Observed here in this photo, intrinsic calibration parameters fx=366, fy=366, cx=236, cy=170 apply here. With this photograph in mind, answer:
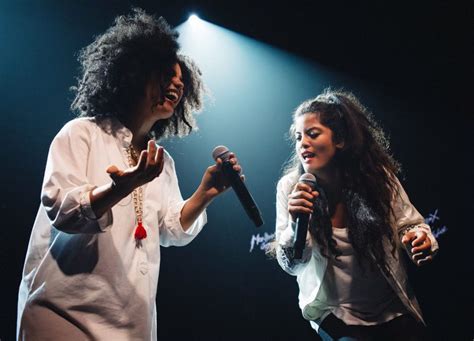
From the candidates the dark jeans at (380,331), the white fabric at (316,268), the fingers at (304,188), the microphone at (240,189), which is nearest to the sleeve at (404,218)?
the white fabric at (316,268)

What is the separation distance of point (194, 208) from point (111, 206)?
0.58m

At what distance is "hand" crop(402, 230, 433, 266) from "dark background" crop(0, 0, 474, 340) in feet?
5.23

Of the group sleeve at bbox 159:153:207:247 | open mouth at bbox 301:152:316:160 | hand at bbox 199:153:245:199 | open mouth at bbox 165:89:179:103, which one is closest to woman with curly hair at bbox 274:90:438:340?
open mouth at bbox 301:152:316:160

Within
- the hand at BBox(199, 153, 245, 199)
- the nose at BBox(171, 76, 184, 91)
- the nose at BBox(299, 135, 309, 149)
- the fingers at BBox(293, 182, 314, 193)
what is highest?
the nose at BBox(171, 76, 184, 91)

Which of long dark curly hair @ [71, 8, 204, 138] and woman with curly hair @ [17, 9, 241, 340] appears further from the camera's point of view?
long dark curly hair @ [71, 8, 204, 138]

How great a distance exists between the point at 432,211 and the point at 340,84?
4.83 ft

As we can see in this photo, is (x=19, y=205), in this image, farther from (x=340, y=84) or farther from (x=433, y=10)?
(x=433, y=10)

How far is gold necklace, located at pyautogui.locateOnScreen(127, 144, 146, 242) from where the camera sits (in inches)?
59.0

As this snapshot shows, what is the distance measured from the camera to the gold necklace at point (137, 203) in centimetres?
150

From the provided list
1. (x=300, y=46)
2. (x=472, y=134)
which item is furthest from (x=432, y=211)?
(x=300, y=46)

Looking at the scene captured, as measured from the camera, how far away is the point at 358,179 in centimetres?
226

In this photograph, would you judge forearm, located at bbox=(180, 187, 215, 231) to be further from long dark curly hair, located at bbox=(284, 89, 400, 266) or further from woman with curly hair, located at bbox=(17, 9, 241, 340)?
long dark curly hair, located at bbox=(284, 89, 400, 266)

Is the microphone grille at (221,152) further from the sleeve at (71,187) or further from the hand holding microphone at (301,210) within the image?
the sleeve at (71,187)

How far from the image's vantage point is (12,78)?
271cm
